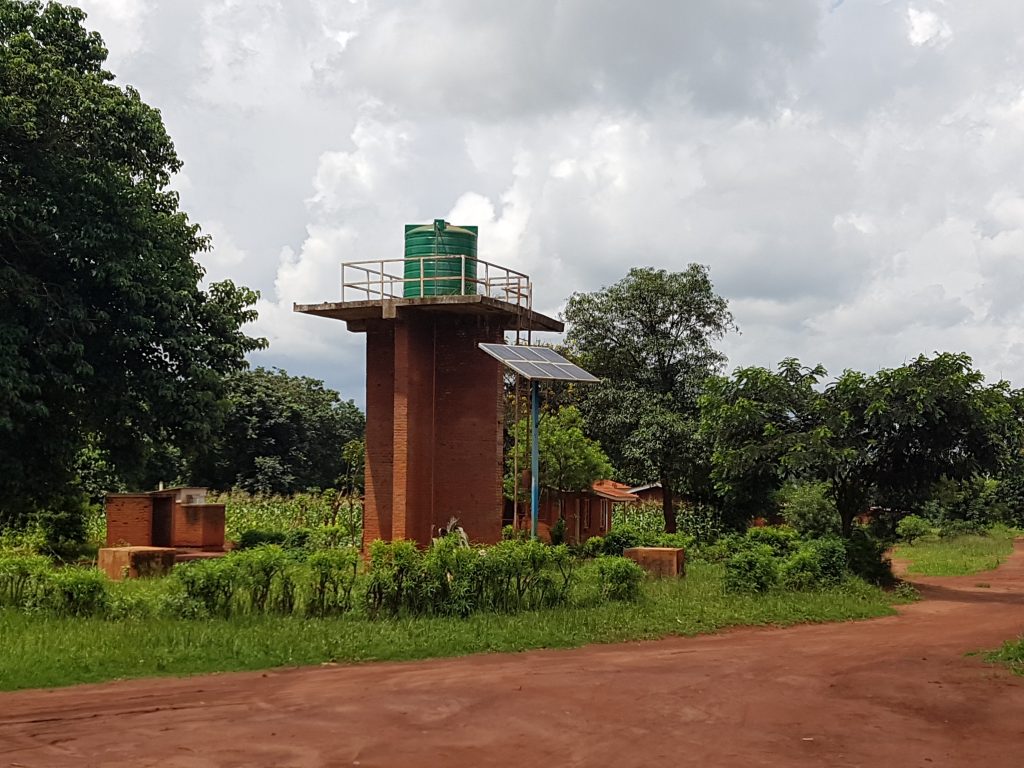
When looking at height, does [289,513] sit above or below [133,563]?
above

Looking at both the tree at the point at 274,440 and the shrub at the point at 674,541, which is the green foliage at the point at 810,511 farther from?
the tree at the point at 274,440

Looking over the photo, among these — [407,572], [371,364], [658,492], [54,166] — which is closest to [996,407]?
[407,572]

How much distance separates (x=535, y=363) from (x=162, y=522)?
33.8 ft

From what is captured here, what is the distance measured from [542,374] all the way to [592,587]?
592 centimetres

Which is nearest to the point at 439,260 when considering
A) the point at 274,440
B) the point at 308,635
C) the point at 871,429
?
the point at 871,429

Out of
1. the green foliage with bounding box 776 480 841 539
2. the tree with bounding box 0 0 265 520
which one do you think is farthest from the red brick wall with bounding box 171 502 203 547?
the green foliage with bounding box 776 480 841 539

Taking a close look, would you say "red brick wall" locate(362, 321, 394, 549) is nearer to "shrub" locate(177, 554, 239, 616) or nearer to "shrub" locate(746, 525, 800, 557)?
"shrub" locate(746, 525, 800, 557)

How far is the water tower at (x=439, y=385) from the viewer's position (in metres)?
23.0

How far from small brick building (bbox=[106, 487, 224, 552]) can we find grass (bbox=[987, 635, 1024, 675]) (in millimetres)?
18630

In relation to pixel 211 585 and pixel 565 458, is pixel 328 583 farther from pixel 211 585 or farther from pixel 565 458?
pixel 565 458

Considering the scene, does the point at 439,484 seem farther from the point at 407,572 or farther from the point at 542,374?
the point at 407,572

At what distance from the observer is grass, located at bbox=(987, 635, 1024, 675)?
11.3 metres

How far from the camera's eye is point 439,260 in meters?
23.2

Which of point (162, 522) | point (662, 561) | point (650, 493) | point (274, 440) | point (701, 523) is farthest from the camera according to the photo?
point (274, 440)
